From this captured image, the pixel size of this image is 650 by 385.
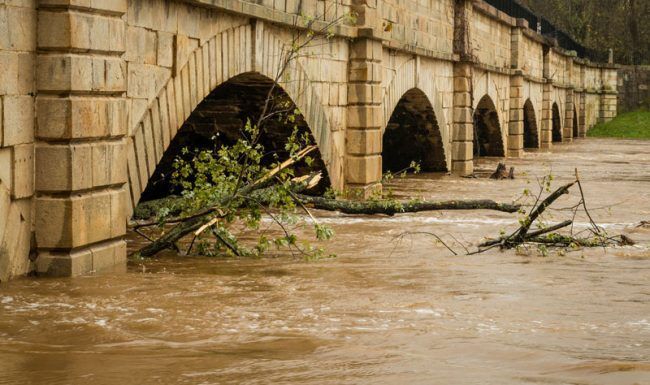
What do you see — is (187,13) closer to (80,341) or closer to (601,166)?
(80,341)

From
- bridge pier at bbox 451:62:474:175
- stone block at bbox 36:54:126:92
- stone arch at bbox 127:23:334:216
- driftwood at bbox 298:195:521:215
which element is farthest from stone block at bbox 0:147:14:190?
bridge pier at bbox 451:62:474:175

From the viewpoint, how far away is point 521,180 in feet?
59.0

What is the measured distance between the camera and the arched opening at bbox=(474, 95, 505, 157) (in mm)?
24500

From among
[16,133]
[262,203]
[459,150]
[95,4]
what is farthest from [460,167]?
[16,133]

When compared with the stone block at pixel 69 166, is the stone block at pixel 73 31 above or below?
above

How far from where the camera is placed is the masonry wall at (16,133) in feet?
20.7

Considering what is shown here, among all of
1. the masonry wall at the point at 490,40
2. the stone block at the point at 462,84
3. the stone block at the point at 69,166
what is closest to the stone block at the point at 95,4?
the stone block at the point at 69,166

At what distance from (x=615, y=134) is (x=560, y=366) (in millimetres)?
40359

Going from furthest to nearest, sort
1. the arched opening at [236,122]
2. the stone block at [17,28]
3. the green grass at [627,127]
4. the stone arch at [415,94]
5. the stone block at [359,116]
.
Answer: the green grass at [627,127]
the stone arch at [415,94]
the stone block at [359,116]
the arched opening at [236,122]
the stone block at [17,28]

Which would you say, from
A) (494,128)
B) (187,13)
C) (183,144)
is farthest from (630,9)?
(187,13)

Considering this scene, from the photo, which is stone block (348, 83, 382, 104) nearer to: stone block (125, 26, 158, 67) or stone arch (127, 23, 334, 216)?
stone arch (127, 23, 334, 216)

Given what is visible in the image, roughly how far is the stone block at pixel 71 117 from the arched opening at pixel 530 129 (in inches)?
963

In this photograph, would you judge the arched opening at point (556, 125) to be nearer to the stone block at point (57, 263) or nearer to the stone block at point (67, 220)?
the stone block at point (67, 220)

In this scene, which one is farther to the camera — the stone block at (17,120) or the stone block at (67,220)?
the stone block at (67,220)
